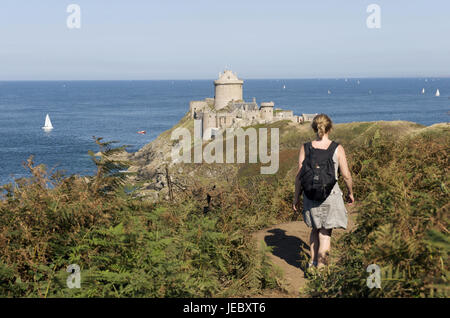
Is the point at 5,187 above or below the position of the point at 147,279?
above

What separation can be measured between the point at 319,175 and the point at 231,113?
79441mm

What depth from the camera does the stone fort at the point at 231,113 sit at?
78312mm

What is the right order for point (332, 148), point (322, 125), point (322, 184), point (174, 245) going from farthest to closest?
point (322, 125) → point (332, 148) → point (322, 184) → point (174, 245)

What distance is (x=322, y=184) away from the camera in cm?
616

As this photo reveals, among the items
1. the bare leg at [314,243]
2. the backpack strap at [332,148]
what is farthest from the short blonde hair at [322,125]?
the bare leg at [314,243]

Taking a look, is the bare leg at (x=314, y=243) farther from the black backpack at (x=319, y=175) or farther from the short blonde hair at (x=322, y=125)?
the short blonde hair at (x=322, y=125)

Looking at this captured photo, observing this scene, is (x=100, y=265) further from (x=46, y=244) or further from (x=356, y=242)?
(x=356, y=242)

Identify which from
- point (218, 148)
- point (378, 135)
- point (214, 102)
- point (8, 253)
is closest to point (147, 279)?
point (8, 253)

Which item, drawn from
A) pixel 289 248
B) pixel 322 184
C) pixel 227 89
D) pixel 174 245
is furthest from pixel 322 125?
pixel 227 89

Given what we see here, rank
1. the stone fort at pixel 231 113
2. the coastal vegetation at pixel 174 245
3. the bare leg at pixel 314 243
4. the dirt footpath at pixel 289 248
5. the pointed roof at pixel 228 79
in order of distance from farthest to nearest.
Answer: the pointed roof at pixel 228 79
the stone fort at pixel 231 113
the bare leg at pixel 314 243
the dirt footpath at pixel 289 248
the coastal vegetation at pixel 174 245

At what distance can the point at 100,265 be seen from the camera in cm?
479

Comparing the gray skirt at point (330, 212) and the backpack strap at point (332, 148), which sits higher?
the backpack strap at point (332, 148)

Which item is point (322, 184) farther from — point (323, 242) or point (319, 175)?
point (323, 242)

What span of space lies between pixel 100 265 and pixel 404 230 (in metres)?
3.26
